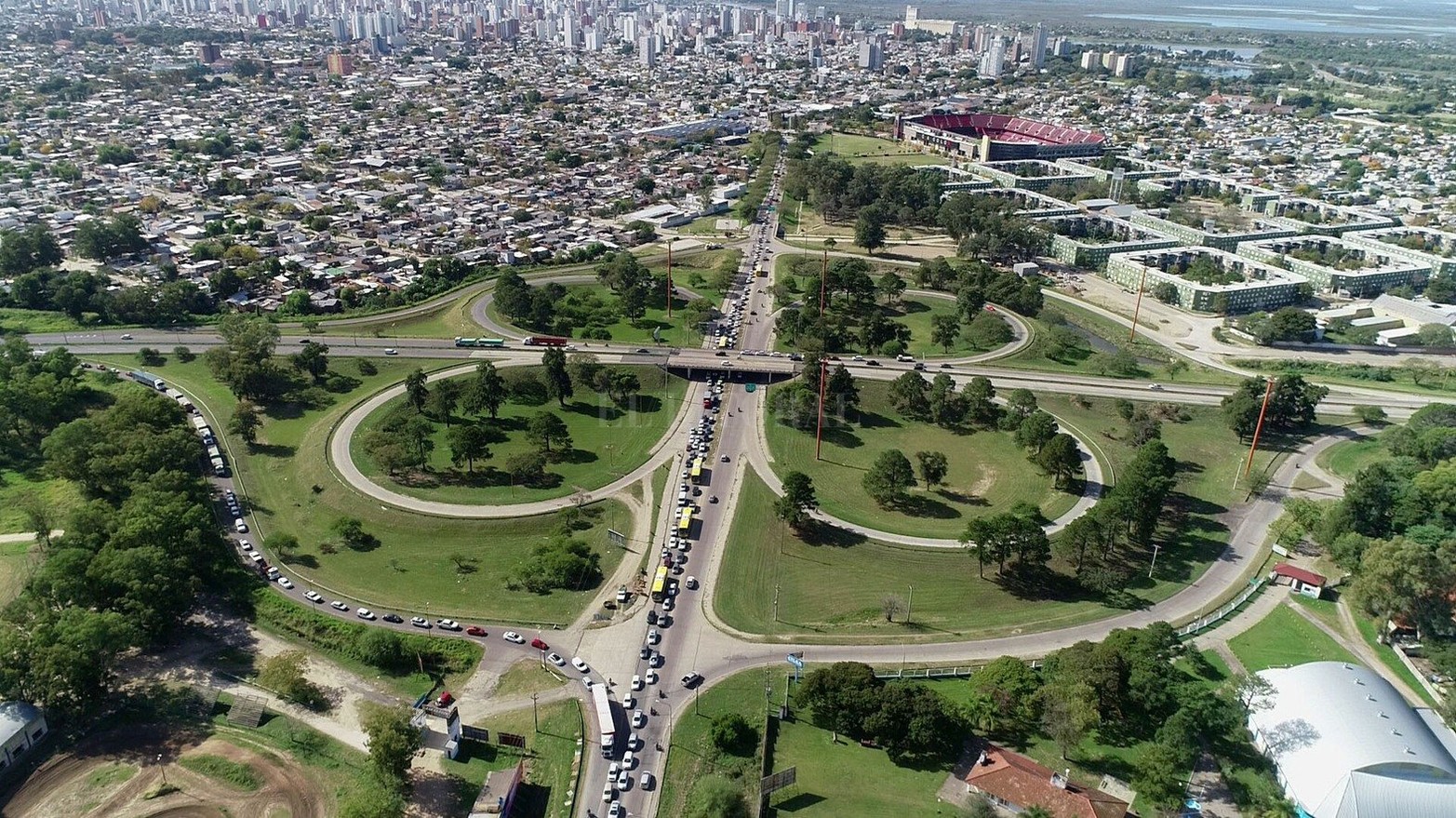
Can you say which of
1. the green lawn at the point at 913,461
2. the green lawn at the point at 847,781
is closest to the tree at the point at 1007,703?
the green lawn at the point at 847,781

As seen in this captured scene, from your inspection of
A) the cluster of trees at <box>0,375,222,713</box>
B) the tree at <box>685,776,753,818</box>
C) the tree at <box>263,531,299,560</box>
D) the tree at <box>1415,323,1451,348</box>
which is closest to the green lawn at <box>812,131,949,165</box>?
the tree at <box>1415,323,1451,348</box>

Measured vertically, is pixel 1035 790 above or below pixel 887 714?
below

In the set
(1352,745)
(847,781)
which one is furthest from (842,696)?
(1352,745)

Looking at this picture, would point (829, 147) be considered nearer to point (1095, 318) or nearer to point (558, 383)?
point (1095, 318)

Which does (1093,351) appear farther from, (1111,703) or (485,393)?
(485,393)

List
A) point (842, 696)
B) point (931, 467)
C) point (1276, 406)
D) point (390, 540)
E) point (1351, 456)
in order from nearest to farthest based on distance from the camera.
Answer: point (842, 696), point (390, 540), point (931, 467), point (1351, 456), point (1276, 406)

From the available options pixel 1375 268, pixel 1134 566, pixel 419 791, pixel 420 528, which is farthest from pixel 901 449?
pixel 1375 268

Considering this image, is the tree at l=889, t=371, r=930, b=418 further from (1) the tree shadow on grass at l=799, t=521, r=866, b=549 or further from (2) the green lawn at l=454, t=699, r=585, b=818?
(2) the green lawn at l=454, t=699, r=585, b=818
